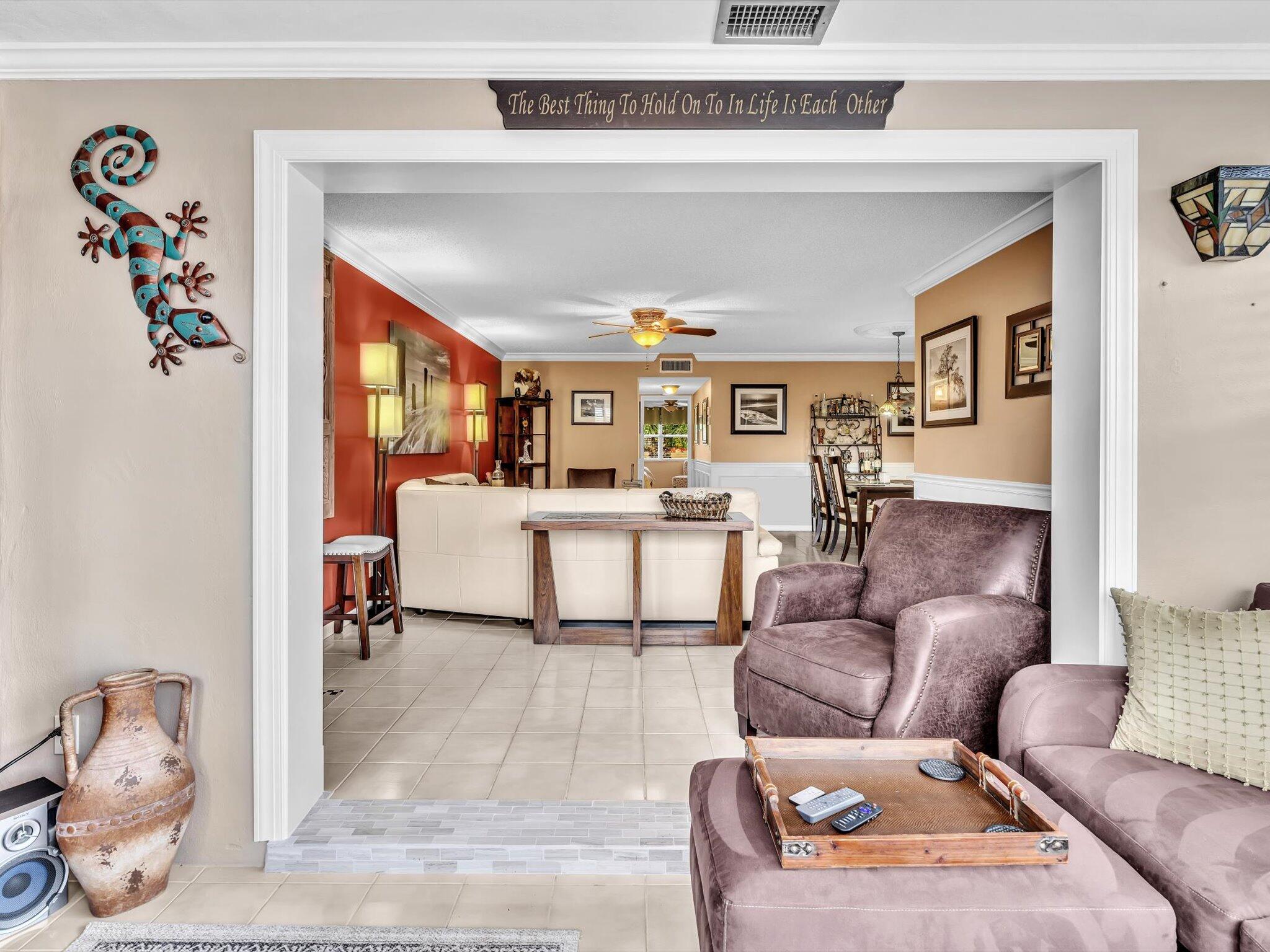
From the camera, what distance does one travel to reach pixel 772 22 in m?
1.74

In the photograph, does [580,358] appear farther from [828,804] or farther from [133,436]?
[828,804]

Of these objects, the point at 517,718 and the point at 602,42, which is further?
the point at 517,718

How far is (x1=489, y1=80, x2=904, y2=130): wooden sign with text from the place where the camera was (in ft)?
6.14

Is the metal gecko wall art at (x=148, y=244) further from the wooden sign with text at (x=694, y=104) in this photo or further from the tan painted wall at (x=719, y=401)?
the tan painted wall at (x=719, y=401)

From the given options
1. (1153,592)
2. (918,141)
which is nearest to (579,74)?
(918,141)

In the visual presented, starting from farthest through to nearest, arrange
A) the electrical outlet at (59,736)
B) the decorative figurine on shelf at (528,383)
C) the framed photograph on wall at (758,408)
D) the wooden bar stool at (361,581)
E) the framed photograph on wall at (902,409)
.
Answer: the framed photograph on wall at (758,408)
the framed photograph on wall at (902,409)
the decorative figurine on shelf at (528,383)
the wooden bar stool at (361,581)
the electrical outlet at (59,736)

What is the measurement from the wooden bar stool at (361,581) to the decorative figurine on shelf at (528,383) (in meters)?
4.25

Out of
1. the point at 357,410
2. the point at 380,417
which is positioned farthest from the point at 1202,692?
the point at 357,410

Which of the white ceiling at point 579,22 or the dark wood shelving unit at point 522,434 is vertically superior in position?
the white ceiling at point 579,22

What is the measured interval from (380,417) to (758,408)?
18.2ft

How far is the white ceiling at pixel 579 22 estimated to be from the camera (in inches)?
66.2

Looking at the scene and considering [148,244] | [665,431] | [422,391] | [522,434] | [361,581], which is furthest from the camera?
[665,431]

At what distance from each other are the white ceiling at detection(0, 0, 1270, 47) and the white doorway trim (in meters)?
0.24

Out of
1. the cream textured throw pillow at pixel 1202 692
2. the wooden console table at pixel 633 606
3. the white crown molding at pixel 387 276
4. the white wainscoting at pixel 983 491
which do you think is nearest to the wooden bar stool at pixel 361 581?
the wooden console table at pixel 633 606
